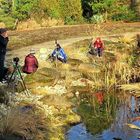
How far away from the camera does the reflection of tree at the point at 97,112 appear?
13758 millimetres

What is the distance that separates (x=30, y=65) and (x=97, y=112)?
369 centimetres

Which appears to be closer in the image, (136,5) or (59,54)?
(59,54)

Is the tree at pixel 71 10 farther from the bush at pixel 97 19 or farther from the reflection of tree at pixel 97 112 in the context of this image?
the reflection of tree at pixel 97 112

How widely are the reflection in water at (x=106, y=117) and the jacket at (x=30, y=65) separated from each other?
2032mm

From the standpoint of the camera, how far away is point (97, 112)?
1502 cm

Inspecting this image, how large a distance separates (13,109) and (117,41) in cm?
1377

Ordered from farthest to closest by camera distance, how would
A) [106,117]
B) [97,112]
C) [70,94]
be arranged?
[70,94] < [97,112] < [106,117]

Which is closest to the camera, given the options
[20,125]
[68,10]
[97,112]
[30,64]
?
[20,125]

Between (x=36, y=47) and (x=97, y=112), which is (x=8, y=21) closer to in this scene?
(x=36, y=47)

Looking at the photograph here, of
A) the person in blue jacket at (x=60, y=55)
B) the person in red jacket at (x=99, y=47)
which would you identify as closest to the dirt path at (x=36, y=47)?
the person in blue jacket at (x=60, y=55)

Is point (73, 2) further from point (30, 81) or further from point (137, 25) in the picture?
point (30, 81)

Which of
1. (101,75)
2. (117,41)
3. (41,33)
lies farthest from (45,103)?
(41,33)

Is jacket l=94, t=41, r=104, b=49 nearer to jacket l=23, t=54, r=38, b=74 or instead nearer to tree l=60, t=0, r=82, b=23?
jacket l=23, t=54, r=38, b=74

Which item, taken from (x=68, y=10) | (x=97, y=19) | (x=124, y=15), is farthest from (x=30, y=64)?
(x=124, y=15)
